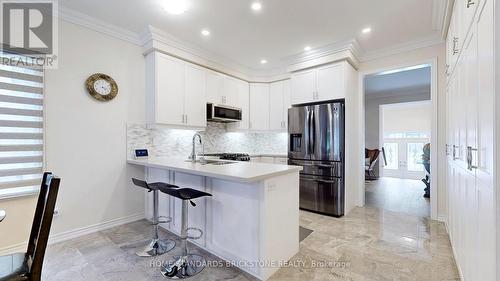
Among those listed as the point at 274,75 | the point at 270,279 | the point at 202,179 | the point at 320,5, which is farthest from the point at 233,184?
the point at 274,75

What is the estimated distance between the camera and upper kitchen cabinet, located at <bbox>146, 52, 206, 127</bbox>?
3230 millimetres

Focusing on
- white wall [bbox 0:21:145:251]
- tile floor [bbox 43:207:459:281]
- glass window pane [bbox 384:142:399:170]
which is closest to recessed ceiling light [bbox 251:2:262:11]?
white wall [bbox 0:21:145:251]

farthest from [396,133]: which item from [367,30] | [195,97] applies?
[195,97]

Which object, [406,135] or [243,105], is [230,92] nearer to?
[243,105]

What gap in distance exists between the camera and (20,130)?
2.34m

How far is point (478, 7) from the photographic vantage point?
120cm

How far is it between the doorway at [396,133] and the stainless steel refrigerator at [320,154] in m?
2.38


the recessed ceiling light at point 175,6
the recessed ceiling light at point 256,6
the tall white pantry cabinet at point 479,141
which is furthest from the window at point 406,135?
the recessed ceiling light at point 175,6

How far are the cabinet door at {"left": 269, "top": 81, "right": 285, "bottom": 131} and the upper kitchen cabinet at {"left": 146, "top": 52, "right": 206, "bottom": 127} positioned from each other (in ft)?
5.26

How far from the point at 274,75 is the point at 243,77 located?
693 millimetres

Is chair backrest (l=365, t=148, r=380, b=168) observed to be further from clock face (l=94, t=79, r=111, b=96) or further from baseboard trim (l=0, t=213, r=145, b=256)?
clock face (l=94, t=79, r=111, b=96)

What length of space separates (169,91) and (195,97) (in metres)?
0.49

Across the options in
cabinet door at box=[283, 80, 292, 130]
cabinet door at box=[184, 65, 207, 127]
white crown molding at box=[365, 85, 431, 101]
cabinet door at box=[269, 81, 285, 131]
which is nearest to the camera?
cabinet door at box=[184, 65, 207, 127]

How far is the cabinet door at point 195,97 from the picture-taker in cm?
362
